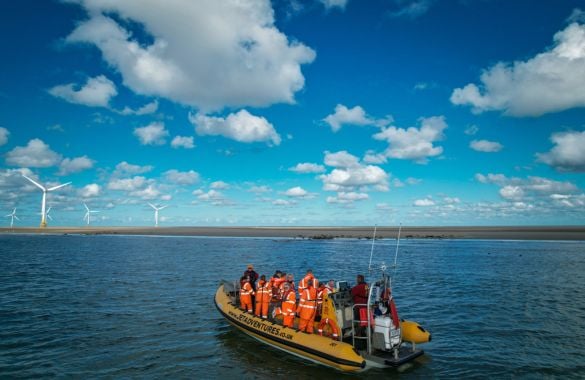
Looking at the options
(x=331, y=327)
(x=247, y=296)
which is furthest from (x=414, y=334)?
(x=247, y=296)

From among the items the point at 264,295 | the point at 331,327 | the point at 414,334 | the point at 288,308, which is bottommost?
the point at 414,334

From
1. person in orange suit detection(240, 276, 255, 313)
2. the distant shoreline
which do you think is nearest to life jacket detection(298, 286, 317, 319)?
person in orange suit detection(240, 276, 255, 313)

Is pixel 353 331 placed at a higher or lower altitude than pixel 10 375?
higher

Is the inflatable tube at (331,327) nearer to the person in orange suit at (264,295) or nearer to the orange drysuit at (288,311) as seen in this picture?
the orange drysuit at (288,311)

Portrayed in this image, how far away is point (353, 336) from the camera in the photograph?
1163 centimetres

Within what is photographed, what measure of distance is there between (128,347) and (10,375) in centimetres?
348

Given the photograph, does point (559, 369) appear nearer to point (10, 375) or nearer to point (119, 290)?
point (10, 375)

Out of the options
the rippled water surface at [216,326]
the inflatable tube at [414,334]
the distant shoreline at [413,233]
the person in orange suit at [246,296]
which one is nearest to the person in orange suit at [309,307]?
the rippled water surface at [216,326]

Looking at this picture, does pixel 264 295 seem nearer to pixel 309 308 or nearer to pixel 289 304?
pixel 289 304

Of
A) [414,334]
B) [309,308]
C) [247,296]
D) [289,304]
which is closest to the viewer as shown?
[414,334]

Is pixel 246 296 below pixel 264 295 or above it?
below

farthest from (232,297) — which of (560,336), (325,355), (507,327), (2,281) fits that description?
(2,281)

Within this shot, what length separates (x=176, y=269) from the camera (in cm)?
3312

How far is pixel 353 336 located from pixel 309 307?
1.65 meters
